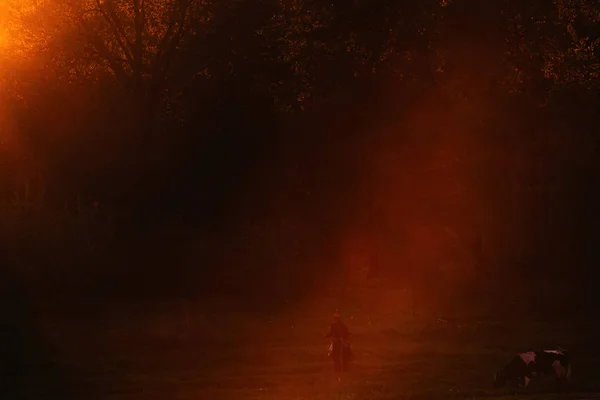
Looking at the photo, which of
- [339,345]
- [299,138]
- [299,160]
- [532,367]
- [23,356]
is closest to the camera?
[532,367]

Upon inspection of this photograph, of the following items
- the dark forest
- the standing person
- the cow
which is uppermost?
the dark forest

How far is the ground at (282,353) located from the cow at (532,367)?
39 cm

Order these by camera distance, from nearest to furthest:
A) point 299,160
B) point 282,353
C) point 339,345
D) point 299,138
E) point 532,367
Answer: point 532,367 → point 339,345 → point 282,353 → point 299,138 → point 299,160

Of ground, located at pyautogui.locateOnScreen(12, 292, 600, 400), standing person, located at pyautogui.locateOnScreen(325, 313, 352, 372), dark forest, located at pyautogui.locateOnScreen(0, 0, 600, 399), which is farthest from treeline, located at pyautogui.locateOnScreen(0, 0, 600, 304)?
standing person, located at pyautogui.locateOnScreen(325, 313, 352, 372)

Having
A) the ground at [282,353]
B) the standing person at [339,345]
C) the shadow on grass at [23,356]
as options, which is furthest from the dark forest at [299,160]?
the standing person at [339,345]

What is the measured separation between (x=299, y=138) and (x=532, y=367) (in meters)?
24.7

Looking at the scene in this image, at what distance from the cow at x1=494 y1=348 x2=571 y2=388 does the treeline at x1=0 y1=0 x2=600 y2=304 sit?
60.2 ft

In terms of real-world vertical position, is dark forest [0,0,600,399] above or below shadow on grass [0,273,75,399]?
above

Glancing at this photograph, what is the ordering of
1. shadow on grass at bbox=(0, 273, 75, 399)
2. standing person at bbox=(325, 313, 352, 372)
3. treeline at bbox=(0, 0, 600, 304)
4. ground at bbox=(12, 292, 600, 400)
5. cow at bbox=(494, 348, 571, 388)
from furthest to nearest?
1. treeline at bbox=(0, 0, 600, 304)
2. standing person at bbox=(325, 313, 352, 372)
3. shadow on grass at bbox=(0, 273, 75, 399)
4. ground at bbox=(12, 292, 600, 400)
5. cow at bbox=(494, 348, 571, 388)

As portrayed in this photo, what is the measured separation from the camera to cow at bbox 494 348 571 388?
25.2 metres

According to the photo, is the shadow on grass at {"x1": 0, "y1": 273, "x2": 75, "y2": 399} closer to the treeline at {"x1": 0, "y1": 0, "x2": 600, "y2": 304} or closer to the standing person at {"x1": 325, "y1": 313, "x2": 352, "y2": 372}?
the treeline at {"x1": 0, "y1": 0, "x2": 600, "y2": 304}

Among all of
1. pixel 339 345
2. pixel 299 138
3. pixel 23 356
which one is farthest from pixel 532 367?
pixel 299 138

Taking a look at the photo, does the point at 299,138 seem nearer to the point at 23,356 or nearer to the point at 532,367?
the point at 23,356

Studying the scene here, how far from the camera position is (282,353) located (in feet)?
103
